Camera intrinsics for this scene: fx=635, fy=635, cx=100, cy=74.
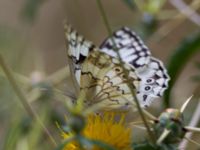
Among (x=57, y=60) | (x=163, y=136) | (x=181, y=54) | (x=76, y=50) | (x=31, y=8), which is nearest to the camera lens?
(x=163, y=136)

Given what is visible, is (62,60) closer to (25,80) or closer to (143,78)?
(25,80)

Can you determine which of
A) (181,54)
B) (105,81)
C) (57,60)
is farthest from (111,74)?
(57,60)

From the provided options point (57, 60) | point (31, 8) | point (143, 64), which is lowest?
point (143, 64)

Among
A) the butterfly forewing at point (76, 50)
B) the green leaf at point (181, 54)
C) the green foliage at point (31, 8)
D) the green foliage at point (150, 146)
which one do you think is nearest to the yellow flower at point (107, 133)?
the green foliage at point (150, 146)

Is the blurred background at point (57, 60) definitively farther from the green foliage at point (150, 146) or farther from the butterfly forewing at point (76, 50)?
the green foliage at point (150, 146)

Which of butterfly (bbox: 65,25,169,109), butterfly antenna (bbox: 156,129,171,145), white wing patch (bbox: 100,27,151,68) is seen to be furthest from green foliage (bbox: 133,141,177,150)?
white wing patch (bbox: 100,27,151,68)

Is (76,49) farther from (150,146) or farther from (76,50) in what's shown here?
(150,146)

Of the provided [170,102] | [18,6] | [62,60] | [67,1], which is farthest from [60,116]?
[18,6]
